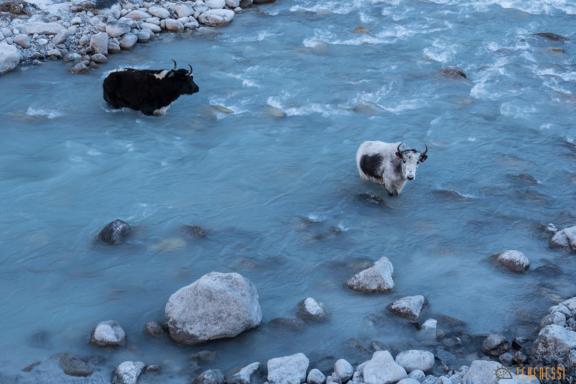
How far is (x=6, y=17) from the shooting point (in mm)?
16500

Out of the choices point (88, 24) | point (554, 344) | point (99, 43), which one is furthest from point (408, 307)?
point (88, 24)

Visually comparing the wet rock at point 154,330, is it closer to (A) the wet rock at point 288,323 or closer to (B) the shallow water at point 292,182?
(B) the shallow water at point 292,182

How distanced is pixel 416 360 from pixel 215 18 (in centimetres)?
1089

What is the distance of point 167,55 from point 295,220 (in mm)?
6127

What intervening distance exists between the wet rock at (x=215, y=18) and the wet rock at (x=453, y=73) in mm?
4956

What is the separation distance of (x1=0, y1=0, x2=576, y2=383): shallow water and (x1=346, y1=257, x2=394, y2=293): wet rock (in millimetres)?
131

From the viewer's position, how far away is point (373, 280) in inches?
378

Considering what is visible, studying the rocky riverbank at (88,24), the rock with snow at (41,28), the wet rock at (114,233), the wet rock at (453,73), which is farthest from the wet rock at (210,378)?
the rock with snow at (41,28)

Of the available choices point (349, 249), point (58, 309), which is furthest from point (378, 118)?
point (58, 309)

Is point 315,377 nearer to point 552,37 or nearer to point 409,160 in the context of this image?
point 409,160

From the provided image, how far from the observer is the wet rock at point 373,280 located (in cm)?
957

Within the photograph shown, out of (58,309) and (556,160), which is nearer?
(58,309)

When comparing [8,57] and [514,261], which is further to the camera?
[8,57]

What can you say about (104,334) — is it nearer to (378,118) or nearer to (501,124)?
(378,118)
